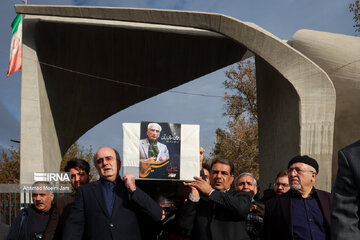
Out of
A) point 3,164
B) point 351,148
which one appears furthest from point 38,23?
point 3,164

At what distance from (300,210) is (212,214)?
78 cm

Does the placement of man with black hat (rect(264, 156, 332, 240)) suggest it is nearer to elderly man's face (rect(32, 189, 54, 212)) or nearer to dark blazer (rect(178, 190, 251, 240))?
dark blazer (rect(178, 190, 251, 240))

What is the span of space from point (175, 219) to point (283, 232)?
0.96m

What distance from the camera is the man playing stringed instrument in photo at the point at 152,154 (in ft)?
11.2

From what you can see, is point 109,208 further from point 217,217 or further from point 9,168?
point 9,168

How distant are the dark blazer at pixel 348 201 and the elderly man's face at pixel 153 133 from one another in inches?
85.6

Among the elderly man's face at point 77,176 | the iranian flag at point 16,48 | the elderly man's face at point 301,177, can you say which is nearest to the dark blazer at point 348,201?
the elderly man's face at point 301,177

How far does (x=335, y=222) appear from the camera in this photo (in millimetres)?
1418

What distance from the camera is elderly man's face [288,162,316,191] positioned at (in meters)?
3.21

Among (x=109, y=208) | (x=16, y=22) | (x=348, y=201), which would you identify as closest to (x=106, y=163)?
(x=109, y=208)

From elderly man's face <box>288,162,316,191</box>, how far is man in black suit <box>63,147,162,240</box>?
121 centimetres

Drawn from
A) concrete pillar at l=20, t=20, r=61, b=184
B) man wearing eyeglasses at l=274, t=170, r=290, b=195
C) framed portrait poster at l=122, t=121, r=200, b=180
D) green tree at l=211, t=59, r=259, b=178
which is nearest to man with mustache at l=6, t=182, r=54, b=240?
framed portrait poster at l=122, t=121, r=200, b=180

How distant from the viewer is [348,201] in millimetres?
1403

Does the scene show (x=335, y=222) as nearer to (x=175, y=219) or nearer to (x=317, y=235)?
(x=317, y=235)
